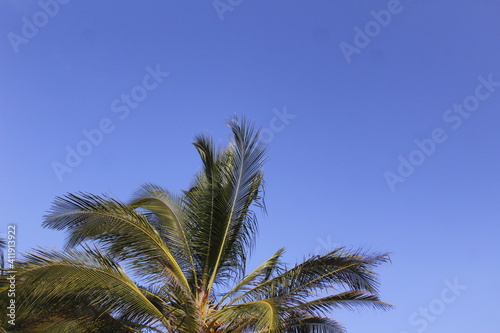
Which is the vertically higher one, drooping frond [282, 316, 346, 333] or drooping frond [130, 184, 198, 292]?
drooping frond [130, 184, 198, 292]

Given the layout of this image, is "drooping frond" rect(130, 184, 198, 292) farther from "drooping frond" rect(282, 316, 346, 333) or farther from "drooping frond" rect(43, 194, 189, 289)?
"drooping frond" rect(282, 316, 346, 333)

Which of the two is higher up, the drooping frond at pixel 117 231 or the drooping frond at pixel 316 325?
the drooping frond at pixel 117 231

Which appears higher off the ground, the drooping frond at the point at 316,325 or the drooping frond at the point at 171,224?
the drooping frond at the point at 171,224

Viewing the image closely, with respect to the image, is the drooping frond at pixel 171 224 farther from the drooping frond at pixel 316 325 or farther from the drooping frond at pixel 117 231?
the drooping frond at pixel 316 325

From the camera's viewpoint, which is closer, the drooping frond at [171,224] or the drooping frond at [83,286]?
the drooping frond at [83,286]

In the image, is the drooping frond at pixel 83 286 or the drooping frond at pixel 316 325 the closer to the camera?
the drooping frond at pixel 83 286

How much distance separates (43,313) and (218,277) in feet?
11.9

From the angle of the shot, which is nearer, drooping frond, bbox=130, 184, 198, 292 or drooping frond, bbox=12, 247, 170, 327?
drooping frond, bbox=12, 247, 170, 327

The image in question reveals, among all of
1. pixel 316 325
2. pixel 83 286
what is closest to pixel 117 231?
pixel 83 286

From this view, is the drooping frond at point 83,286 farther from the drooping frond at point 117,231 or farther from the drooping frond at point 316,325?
the drooping frond at point 316,325

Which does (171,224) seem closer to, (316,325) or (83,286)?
(83,286)

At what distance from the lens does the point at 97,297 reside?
32.0 feet

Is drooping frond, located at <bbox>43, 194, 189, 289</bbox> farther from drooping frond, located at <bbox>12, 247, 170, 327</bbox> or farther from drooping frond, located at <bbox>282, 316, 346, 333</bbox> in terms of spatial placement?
drooping frond, located at <bbox>282, 316, 346, 333</bbox>

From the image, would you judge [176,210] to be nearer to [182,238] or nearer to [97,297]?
[182,238]
